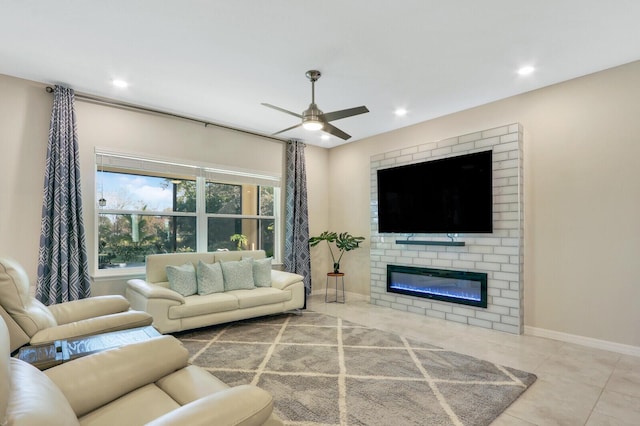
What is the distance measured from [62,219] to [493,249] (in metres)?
4.84

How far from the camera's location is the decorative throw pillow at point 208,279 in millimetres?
4141

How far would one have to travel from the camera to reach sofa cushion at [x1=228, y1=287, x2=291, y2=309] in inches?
161

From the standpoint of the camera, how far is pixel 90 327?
222cm

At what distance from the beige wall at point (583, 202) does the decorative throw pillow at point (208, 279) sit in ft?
11.9

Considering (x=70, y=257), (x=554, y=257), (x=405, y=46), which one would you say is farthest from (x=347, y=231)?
(x=70, y=257)

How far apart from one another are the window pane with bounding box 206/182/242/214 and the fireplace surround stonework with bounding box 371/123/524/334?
2580mm

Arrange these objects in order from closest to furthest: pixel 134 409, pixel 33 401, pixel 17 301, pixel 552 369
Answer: pixel 33 401 → pixel 134 409 → pixel 17 301 → pixel 552 369

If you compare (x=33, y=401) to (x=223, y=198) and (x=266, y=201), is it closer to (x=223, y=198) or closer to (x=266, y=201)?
(x=223, y=198)

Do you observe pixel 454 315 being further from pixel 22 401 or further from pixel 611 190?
pixel 22 401

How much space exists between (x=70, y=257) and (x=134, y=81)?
6.60 ft

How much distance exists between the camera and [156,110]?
4.46m

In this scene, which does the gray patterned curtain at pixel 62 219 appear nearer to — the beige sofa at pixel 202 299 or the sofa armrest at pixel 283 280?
the beige sofa at pixel 202 299

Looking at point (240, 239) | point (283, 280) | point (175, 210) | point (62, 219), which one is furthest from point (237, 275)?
point (62, 219)

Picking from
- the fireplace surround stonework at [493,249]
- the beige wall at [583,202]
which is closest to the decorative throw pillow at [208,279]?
the fireplace surround stonework at [493,249]
